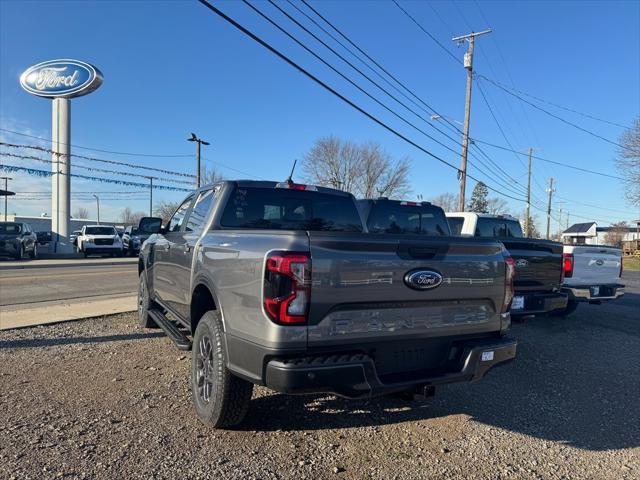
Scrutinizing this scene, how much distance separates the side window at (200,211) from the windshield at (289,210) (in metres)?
0.34

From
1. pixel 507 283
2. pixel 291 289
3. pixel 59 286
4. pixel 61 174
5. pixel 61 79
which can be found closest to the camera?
pixel 291 289

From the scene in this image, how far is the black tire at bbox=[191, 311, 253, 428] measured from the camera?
3.46 m

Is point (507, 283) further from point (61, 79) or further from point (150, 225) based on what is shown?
point (61, 79)

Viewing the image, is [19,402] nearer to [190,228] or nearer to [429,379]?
[190,228]

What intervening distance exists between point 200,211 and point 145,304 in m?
2.74

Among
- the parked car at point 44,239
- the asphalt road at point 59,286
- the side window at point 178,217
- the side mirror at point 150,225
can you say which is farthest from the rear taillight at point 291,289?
the parked car at point 44,239

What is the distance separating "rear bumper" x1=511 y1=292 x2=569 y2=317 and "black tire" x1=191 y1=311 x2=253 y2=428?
4.48m

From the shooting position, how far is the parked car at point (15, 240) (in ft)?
71.9

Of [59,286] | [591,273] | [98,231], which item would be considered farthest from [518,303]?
[98,231]

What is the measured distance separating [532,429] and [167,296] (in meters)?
3.94

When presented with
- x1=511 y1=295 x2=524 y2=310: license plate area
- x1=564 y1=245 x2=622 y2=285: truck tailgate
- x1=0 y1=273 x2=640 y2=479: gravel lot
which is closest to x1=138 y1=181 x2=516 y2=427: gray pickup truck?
x1=0 y1=273 x2=640 y2=479: gravel lot

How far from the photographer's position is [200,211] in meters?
4.88

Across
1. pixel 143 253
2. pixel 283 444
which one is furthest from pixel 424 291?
pixel 143 253

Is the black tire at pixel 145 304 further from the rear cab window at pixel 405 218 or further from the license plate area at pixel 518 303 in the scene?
the license plate area at pixel 518 303
